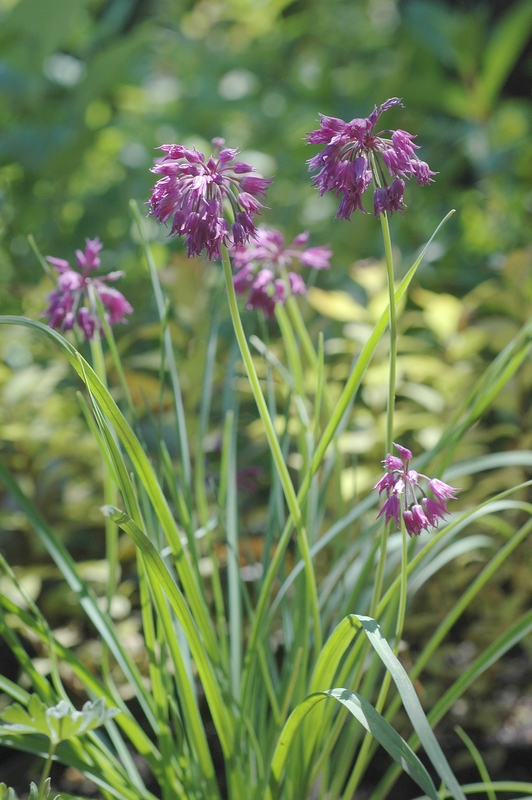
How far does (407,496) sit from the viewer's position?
67 centimetres

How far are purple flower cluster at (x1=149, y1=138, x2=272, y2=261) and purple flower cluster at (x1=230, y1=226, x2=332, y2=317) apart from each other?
222 mm

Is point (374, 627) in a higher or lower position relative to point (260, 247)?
lower

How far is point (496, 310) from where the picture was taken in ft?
6.61

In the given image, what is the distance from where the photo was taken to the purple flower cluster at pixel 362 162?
635 millimetres

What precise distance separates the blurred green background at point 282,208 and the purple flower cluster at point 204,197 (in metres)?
0.43

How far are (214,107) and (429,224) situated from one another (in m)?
1.06

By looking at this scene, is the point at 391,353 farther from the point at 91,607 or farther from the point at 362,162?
the point at 91,607

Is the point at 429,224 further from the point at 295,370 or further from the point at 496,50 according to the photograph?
the point at 295,370

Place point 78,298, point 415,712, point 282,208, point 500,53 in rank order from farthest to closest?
point 500,53 → point 282,208 → point 78,298 → point 415,712

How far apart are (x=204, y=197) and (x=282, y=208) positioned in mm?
1890

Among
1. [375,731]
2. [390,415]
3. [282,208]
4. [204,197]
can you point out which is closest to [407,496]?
[390,415]

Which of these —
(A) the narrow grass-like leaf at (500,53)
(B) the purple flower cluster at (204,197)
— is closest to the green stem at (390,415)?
(B) the purple flower cluster at (204,197)

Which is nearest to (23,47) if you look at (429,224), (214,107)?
(214,107)

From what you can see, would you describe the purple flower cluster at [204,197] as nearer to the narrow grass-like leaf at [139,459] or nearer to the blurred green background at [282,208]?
the narrow grass-like leaf at [139,459]
